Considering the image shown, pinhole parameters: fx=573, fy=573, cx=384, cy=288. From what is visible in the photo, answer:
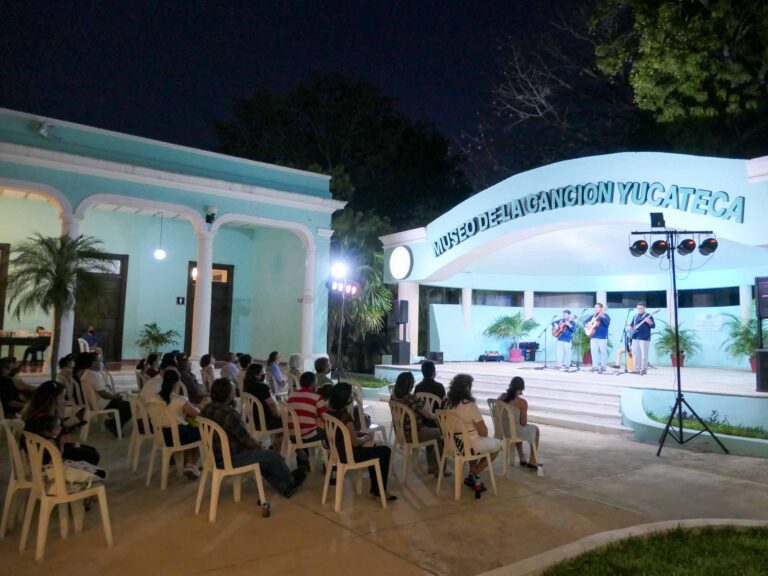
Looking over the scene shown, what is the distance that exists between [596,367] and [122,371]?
10059mm

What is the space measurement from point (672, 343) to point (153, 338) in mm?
12319

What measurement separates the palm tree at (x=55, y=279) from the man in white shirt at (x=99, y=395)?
204cm

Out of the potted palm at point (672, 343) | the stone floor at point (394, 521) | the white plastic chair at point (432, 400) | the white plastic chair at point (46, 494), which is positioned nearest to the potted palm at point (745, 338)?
the potted palm at point (672, 343)

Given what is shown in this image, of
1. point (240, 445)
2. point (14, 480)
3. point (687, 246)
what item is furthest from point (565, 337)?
point (14, 480)

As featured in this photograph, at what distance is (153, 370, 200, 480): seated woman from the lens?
5125 millimetres

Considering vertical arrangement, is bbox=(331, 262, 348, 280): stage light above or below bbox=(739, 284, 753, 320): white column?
above

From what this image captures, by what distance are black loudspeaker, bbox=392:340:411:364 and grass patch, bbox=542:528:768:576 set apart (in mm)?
9473

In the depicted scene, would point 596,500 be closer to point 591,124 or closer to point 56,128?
point 56,128

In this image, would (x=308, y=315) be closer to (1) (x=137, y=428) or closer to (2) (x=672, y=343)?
(1) (x=137, y=428)

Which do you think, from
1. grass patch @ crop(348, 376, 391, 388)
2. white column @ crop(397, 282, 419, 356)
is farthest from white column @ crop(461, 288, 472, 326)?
grass patch @ crop(348, 376, 391, 388)

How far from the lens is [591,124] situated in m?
20.5

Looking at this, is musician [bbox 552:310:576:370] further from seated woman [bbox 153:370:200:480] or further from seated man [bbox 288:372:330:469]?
seated woman [bbox 153:370:200:480]

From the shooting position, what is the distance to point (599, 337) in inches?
488

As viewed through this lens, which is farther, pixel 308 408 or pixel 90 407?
pixel 90 407
